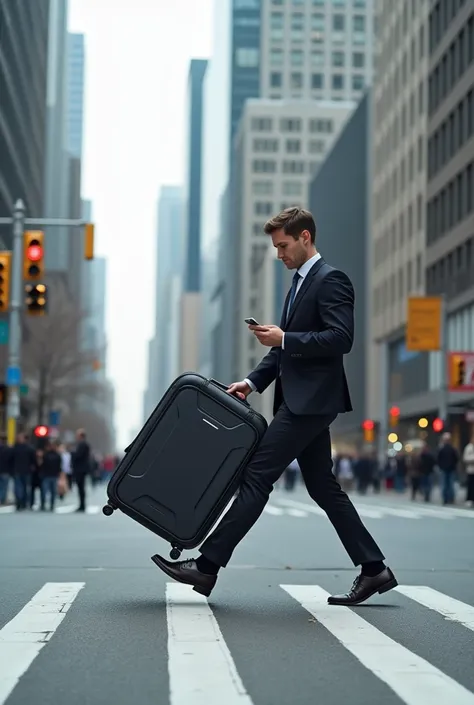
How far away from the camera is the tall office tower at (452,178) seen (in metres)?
59.2

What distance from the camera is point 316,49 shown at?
170500 mm

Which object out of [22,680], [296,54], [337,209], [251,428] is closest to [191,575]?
[251,428]

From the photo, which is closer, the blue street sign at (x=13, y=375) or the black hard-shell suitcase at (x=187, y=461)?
the black hard-shell suitcase at (x=187, y=461)

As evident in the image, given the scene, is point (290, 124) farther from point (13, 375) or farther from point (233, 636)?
point (233, 636)

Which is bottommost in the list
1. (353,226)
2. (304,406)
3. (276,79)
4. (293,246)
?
(304,406)

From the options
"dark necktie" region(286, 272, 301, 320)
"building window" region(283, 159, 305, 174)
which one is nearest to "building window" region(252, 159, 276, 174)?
"building window" region(283, 159, 305, 174)

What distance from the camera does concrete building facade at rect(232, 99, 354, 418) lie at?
159750 millimetres

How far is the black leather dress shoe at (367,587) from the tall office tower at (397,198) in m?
62.6

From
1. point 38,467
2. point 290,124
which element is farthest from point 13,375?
point 290,124

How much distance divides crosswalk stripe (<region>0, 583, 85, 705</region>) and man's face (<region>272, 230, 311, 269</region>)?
7.62 ft

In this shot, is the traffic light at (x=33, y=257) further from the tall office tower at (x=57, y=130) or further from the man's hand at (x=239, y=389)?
the tall office tower at (x=57, y=130)

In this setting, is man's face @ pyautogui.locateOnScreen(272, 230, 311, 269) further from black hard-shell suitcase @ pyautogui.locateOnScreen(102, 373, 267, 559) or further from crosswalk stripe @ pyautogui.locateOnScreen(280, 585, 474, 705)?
crosswalk stripe @ pyautogui.locateOnScreen(280, 585, 474, 705)

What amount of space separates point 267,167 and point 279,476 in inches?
6255

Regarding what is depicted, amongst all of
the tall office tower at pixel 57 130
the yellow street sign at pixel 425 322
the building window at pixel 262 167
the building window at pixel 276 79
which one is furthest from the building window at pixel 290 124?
the yellow street sign at pixel 425 322
